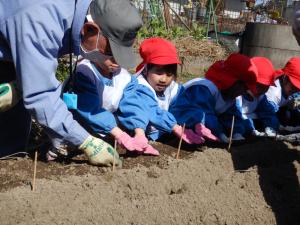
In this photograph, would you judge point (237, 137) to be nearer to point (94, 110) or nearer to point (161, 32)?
point (94, 110)

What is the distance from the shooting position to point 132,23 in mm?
2438

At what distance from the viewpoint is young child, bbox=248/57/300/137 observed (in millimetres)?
4320

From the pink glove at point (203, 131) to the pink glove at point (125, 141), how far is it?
79cm

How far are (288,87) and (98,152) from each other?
99.8 inches

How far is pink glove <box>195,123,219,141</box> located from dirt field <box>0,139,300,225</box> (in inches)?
16.3

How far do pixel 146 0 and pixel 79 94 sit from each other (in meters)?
7.19

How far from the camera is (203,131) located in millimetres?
3682

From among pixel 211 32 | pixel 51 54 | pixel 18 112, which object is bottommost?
pixel 211 32

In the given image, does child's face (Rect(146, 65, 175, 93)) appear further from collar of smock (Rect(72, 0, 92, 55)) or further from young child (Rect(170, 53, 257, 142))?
collar of smock (Rect(72, 0, 92, 55))

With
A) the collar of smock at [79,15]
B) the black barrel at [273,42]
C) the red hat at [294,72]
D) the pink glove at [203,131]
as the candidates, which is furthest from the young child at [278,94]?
the black barrel at [273,42]

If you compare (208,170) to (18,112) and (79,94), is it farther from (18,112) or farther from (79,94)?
(18,112)

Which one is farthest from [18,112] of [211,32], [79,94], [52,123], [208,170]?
[211,32]

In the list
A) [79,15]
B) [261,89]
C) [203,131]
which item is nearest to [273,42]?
[261,89]

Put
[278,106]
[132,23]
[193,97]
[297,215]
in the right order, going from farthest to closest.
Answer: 1. [278,106]
2. [193,97]
3. [297,215]
4. [132,23]
